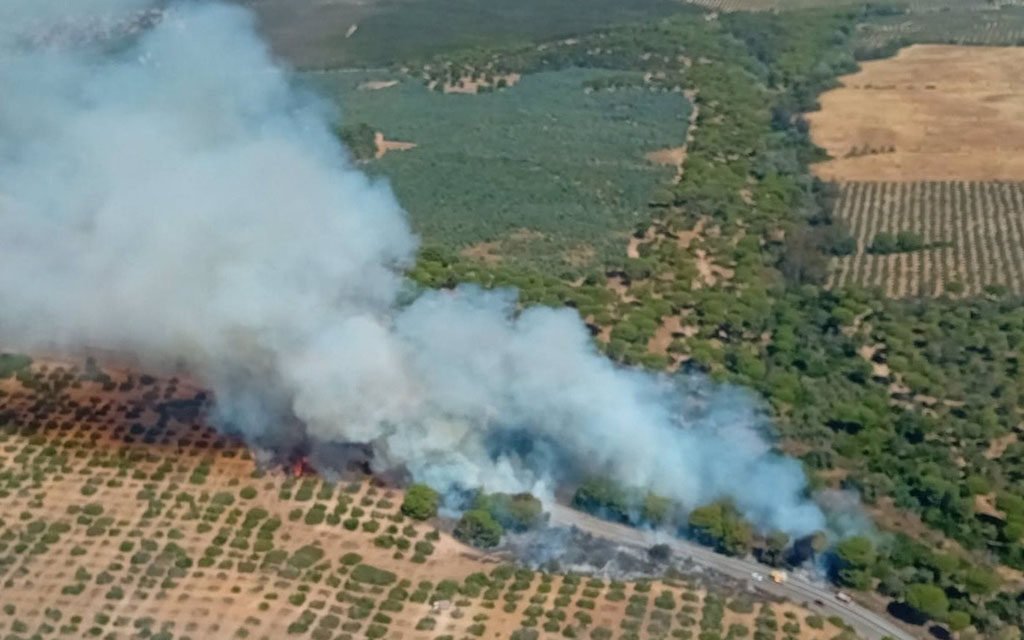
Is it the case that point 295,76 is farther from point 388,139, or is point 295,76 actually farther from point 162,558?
point 162,558

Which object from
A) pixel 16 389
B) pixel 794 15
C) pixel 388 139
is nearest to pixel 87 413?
pixel 16 389

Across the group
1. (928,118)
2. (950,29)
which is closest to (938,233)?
(928,118)

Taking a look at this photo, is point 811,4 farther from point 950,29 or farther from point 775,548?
point 775,548

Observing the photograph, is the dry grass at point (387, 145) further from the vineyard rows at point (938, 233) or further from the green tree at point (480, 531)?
the green tree at point (480, 531)

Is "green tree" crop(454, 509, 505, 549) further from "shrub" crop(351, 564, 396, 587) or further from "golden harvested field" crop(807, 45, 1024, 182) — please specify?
"golden harvested field" crop(807, 45, 1024, 182)

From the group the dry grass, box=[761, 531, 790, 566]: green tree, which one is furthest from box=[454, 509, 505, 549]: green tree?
the dry grass

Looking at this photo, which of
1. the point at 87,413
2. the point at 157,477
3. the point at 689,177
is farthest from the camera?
the point at 689,177
